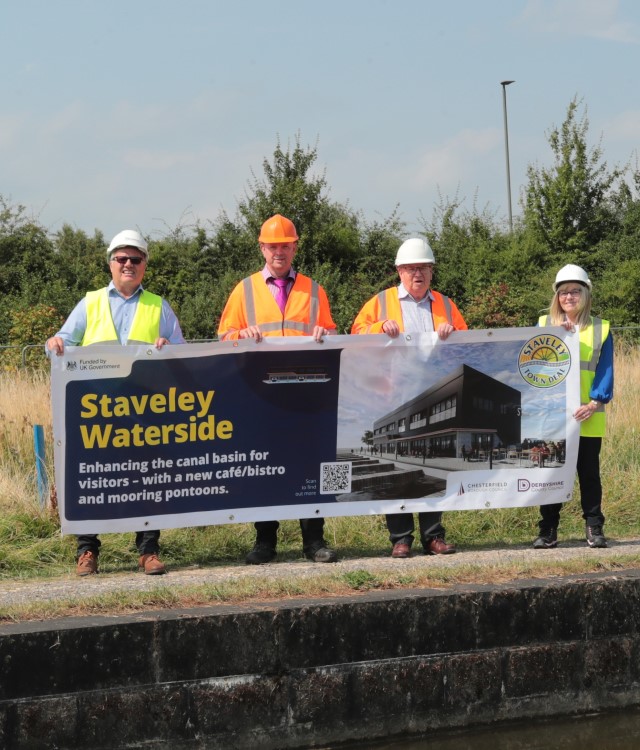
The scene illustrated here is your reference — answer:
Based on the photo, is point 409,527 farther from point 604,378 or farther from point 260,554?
point 604,378

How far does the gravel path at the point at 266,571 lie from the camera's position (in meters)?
6.95

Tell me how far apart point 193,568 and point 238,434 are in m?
0.96

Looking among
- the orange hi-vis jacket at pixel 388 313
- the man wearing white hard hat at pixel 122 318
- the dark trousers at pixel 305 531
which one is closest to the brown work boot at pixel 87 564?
the man wearing white hard hat at pixel 122 318

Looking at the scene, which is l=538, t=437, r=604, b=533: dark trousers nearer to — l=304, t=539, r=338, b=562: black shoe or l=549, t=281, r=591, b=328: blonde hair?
l=549, t=281, r=591, b=328: blonde hair

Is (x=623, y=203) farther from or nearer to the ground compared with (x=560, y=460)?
farther from the ground

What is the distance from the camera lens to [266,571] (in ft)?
25.1

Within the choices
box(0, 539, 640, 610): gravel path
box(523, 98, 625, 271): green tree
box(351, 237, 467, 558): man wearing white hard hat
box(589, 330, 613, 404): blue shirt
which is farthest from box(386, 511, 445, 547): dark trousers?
box(523, 98, 625, 271): green tree

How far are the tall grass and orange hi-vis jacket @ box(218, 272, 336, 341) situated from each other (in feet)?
5.43

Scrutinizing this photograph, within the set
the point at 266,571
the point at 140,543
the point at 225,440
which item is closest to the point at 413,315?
the point at 225,440

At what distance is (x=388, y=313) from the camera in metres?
8.47

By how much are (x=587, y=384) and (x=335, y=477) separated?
1.98 meters

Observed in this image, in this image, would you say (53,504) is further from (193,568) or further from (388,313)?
(388,313)

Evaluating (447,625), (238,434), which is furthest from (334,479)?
(447,625)

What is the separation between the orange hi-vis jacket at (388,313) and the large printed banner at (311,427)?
0.18 meters
